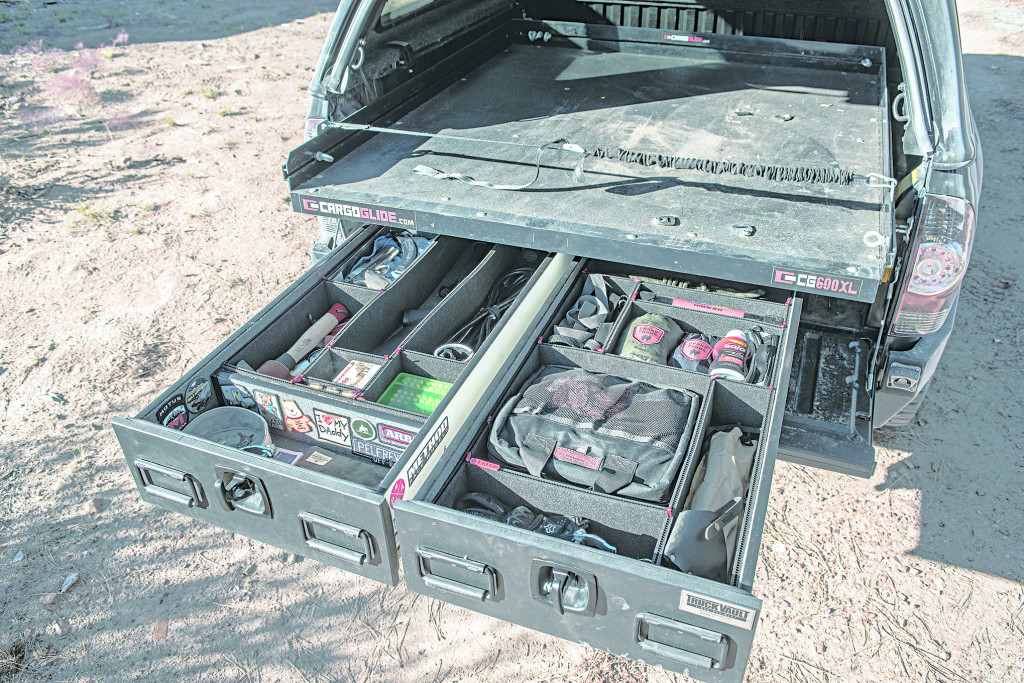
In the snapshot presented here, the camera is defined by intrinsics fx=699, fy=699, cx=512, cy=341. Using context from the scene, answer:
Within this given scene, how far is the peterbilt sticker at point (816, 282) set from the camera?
96.4 inches

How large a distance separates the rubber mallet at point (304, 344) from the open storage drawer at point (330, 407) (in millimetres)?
16

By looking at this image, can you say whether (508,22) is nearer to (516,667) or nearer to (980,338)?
(980,338)

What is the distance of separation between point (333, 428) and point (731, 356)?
156 centimetres

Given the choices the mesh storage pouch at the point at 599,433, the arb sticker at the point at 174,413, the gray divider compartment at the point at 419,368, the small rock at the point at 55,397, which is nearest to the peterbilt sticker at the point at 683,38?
the mesh storage pouch at the point at 599,433

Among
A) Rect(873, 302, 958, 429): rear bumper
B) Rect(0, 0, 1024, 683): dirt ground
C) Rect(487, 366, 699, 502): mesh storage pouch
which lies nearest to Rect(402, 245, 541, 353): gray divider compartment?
Rect(487, 366, 699, 502): mesh storage pouch

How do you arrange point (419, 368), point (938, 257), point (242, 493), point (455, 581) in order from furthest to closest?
point (419, 368) → point (938, 257) → point (242, 493) → point (455, 581)

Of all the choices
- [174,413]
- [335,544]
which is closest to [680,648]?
[335,544]

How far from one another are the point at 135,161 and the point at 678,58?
16.8 ft

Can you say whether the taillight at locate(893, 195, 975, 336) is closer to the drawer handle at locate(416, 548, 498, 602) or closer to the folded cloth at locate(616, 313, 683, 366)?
the folded cloth at locate(616, 313, 683, 366)

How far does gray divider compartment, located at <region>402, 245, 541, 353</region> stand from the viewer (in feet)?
9.64

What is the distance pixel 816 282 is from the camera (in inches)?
98.7

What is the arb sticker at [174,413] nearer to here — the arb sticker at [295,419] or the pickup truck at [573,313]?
the pickup truck at [573,313]

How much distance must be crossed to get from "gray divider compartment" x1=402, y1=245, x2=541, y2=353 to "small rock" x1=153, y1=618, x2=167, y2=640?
1391mm

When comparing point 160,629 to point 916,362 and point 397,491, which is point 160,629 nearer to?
point 397,491
